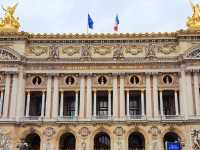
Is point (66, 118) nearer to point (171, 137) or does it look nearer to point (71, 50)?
point (71, 50)

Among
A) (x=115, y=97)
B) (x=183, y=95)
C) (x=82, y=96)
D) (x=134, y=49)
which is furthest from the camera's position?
(x=134, y=49)

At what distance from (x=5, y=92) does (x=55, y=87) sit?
18.5 ft

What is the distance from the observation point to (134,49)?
5012cm

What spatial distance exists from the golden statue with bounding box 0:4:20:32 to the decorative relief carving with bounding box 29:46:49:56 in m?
2.98

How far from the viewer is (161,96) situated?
158ft

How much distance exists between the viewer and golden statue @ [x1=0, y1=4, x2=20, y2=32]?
50812mm

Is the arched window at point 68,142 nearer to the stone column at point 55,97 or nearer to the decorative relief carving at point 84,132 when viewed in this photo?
the decorative relief carving at point 84,132

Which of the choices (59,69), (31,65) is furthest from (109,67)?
(31,65)

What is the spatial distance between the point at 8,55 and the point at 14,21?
466 centimetres

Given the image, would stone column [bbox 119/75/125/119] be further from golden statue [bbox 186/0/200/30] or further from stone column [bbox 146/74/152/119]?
golden statue [bbox 186/0/200/30]

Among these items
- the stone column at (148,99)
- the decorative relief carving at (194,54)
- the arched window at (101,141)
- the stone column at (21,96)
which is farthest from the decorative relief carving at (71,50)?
the decorative relief carving at (194,54)

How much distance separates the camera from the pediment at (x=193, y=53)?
48.0 metres

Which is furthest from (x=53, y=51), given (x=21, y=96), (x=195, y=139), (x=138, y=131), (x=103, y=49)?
(x=195, y=139)

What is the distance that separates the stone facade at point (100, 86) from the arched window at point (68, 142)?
1061 millimetres
